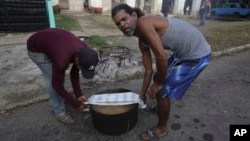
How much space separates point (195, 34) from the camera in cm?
218

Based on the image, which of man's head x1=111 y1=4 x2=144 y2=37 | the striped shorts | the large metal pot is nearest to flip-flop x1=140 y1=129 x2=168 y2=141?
the large metal pot

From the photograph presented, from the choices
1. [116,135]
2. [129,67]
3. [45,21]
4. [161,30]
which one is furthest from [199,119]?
[45,21]

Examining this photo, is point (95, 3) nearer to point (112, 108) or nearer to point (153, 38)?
point (112, 108)

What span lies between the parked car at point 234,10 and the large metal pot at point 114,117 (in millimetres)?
18563

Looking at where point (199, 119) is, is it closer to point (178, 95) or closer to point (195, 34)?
point (178, 95)

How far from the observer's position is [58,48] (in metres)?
1.99

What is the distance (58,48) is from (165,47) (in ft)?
3.75

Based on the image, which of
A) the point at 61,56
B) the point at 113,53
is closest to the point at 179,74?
the point at 61,56

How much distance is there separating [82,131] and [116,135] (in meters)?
0.46

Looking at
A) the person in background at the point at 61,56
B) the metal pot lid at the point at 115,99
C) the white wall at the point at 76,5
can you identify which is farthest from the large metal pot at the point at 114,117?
the white wall at the point at 76,5

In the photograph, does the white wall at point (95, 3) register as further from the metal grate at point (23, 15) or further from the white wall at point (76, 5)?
the metal grate at point (23, 15)

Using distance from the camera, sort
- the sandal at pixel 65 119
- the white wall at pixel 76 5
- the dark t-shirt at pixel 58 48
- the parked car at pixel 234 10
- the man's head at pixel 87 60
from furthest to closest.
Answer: the parked car at pixel 234 10, the white wall at pixel 76 5, the sandal at pixel 65 119, the dark t-shirt at pixel 58 48, the man's head at pixel 87 60

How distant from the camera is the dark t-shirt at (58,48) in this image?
76.3 inches

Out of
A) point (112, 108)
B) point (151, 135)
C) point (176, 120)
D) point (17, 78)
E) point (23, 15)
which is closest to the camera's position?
point (112, 108)
